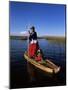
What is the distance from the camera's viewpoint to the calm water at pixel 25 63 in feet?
9.77

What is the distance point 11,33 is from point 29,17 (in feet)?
1.00

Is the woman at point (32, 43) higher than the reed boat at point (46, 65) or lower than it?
higher

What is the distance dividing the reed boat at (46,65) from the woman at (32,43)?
2.5 inches

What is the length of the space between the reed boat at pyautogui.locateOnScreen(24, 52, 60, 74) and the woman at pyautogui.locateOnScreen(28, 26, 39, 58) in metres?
0.06

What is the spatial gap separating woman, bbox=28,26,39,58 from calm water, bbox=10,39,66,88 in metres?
0.06

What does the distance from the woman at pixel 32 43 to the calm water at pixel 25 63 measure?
6cm

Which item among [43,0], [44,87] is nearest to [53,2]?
[43,0]

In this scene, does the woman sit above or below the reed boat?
above

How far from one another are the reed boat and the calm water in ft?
0.16

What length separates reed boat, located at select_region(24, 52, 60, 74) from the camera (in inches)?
120

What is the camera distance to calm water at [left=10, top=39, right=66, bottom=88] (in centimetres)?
298

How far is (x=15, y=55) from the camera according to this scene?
117 inches

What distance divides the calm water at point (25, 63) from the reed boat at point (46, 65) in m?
0.05

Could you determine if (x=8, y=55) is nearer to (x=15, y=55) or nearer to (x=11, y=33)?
(x=15, y=55)
